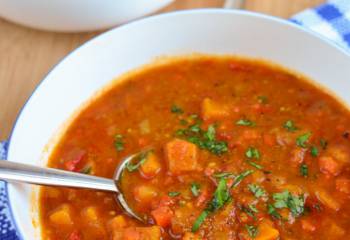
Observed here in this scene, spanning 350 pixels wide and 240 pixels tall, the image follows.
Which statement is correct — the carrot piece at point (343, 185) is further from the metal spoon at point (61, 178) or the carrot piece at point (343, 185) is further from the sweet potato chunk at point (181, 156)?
the metal spoon at point (61, 178)

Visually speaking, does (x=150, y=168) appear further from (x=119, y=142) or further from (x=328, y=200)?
(x=328, y=200)

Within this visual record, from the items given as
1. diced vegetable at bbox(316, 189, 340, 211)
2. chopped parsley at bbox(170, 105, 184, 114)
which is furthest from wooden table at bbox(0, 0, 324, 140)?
diced vegetable at bbox(316, 189, 340, 211)

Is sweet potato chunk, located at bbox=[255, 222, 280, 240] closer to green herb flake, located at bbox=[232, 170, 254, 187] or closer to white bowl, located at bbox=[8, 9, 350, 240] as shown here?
green herb flake, located at bbox=[232, 170, 254, 187]

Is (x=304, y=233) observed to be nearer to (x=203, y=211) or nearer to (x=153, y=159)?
(x=203, y=211)

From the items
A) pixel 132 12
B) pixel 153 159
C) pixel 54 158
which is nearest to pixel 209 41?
pixel 132 12

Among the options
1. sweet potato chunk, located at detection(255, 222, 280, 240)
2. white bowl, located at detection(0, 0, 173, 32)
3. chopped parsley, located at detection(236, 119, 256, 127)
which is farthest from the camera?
white bowl, located at detection(0, 0, 173, 32)

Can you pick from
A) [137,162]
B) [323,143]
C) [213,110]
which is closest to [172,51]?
[213,110]
